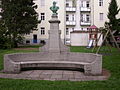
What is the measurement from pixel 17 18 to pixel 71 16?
19.5m

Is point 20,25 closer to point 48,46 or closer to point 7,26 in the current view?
point 7,26

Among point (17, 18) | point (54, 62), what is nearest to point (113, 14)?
point (17, 18)

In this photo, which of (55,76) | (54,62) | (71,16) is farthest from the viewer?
(71,16)

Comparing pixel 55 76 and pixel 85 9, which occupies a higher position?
pixel 85 9

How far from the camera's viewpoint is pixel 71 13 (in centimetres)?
5197

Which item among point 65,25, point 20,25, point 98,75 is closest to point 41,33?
point 65,25

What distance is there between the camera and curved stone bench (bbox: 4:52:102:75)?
31.3 ft

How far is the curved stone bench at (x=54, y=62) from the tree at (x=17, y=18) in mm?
22377

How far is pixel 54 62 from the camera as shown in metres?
10.9

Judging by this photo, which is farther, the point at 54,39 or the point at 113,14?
the point at 113,14

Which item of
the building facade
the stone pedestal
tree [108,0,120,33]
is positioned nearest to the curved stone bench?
the stone pedestal

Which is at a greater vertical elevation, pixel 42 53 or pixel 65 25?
pixel 65 25

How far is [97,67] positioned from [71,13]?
43183 mm

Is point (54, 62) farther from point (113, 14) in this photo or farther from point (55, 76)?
point (113, 14)
